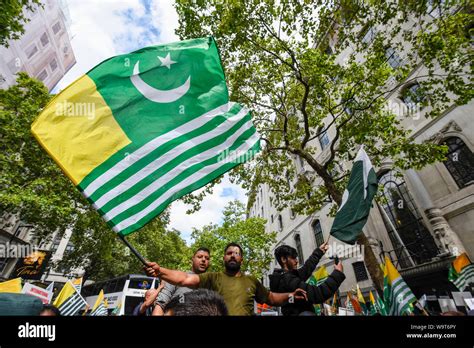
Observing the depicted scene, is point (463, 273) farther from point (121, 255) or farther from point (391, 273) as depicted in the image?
point (121, 255)

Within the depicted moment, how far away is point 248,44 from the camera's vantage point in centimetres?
930

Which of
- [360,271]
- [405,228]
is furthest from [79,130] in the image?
[360,271]

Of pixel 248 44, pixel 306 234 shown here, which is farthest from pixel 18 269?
pixel 248 44

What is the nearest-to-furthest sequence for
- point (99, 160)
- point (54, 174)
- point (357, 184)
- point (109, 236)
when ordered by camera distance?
point (99, 160) < point (357, 184) < point (54, 174) < point (109, 236)

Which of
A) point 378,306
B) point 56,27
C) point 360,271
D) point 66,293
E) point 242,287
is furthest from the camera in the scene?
point 56,27

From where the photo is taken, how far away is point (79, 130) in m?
2.32

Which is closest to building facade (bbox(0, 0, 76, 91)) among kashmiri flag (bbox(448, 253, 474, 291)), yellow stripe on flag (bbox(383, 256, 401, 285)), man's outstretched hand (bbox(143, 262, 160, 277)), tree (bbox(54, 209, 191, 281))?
tree (bbox(54, 209, 191, 281))

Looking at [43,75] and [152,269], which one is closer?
[152,269]

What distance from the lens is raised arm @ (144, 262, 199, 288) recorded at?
2.02m

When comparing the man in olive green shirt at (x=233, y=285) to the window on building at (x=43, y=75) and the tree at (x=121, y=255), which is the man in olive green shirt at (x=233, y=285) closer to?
the tree at (x=121, y=255)

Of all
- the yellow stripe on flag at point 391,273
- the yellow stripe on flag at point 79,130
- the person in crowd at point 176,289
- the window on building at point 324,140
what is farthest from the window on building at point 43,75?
the yellow stripe on flag at point 391,273

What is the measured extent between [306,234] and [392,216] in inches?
327

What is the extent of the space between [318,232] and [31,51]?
33.8 m

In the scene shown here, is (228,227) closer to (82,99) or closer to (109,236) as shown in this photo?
(109,236)
